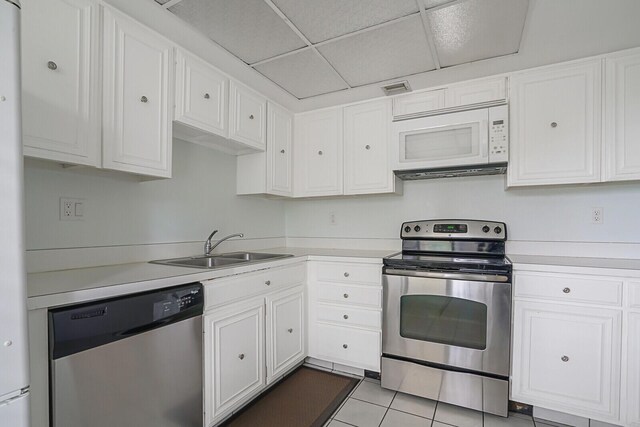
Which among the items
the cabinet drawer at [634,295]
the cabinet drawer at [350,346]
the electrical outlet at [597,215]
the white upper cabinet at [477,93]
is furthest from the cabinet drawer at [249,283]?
the electrical outlet at [597,215]

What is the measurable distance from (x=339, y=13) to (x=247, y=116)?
106cm

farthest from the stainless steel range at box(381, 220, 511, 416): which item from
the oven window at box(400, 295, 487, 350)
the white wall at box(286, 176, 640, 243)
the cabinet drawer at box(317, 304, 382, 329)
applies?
the white wall at box(286, 176, 640, 243)

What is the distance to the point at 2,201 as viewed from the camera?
0.75 meters

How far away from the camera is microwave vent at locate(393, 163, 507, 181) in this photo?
2266mm

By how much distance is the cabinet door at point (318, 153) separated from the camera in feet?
9.11

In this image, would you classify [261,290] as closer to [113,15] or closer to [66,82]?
[66,82]

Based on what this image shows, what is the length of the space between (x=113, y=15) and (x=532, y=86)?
8.37 ft

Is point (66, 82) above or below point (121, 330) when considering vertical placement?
above

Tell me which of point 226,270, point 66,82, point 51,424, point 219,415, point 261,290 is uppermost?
point 66,82

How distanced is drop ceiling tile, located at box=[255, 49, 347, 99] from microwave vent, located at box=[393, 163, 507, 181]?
874mm

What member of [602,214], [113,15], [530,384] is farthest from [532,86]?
[113,15]

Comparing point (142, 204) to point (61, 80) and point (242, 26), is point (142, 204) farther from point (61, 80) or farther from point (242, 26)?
point (242, 26)

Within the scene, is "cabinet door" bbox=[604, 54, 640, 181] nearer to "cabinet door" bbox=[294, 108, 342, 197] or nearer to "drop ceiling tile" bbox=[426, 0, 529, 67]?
"drop ceiling tile" bbox=[426, 0, 529, 67]

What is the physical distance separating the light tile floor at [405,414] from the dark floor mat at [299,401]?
8cm
